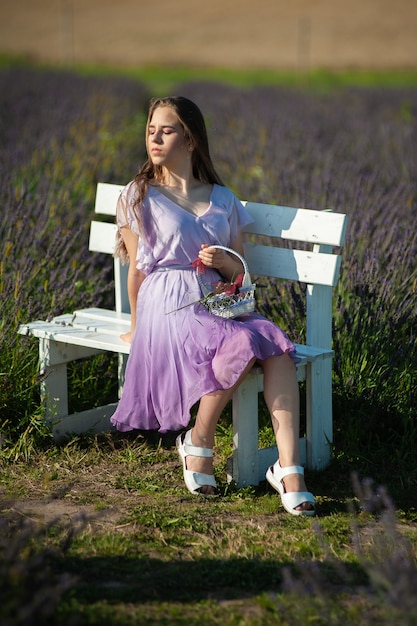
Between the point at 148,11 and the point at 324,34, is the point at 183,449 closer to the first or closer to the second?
the point at 324,34

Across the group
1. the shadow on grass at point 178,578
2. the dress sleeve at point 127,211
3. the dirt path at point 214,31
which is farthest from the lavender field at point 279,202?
the dirt path at point 214,31

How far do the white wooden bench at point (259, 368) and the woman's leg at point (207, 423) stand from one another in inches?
2.9

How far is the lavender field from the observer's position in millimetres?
3738

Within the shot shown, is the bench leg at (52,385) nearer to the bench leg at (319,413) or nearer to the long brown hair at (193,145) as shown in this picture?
the long brown hair at (193,145)

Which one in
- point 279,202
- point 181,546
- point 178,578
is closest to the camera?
point 178,578

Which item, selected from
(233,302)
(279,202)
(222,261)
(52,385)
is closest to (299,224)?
(222,261)

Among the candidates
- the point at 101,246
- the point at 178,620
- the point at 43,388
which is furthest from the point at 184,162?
the point at 178,620

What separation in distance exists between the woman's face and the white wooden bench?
0.41m

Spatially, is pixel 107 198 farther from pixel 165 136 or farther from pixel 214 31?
pixel 214 31

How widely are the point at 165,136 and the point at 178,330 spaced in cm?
73

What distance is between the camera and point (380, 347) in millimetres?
3771

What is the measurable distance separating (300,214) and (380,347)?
0.64m

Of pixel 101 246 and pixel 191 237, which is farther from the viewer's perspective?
pixel 101 246

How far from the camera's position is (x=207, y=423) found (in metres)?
3.21
